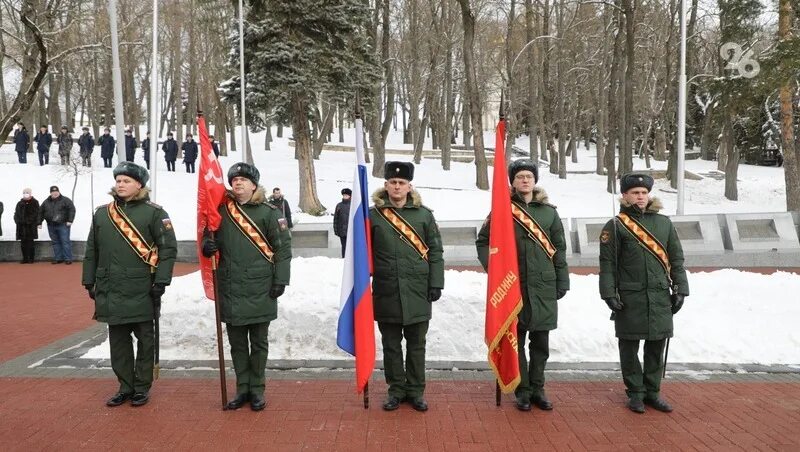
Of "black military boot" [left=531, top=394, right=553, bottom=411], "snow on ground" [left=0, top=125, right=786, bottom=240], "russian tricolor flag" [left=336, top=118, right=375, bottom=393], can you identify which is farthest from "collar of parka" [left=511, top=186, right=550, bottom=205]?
"snow on ground" [left=0, top=125, right=786, bottom=240]

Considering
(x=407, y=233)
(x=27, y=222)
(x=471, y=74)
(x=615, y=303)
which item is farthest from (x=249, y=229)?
(x=471, y=74)

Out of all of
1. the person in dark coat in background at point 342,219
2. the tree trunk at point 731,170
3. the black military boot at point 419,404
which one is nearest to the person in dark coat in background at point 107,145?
the person in dark coat in background at point 342,219

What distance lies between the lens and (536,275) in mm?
5457

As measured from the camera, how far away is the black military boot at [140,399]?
A: 5.45 m

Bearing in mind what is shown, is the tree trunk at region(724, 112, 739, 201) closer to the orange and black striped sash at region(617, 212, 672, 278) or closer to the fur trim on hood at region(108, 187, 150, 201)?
the orange and black striped sash at region(617, 212, 672, 278)

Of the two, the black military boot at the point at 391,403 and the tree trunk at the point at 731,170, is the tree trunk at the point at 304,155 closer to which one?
the black military boot at the point at 391,403

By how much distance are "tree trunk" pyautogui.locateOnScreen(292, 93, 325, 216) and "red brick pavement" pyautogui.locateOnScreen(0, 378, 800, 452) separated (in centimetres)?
1703

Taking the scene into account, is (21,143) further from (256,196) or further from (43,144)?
(256,196)

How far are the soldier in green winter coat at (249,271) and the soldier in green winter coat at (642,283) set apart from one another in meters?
2.82

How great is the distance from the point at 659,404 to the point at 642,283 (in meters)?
1.04

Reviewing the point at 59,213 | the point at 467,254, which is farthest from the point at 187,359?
the point at 59,213

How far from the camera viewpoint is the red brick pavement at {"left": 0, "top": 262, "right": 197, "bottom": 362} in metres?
8.14

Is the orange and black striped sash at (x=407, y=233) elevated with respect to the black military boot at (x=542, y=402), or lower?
elevated

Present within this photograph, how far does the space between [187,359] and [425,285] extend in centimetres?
298
